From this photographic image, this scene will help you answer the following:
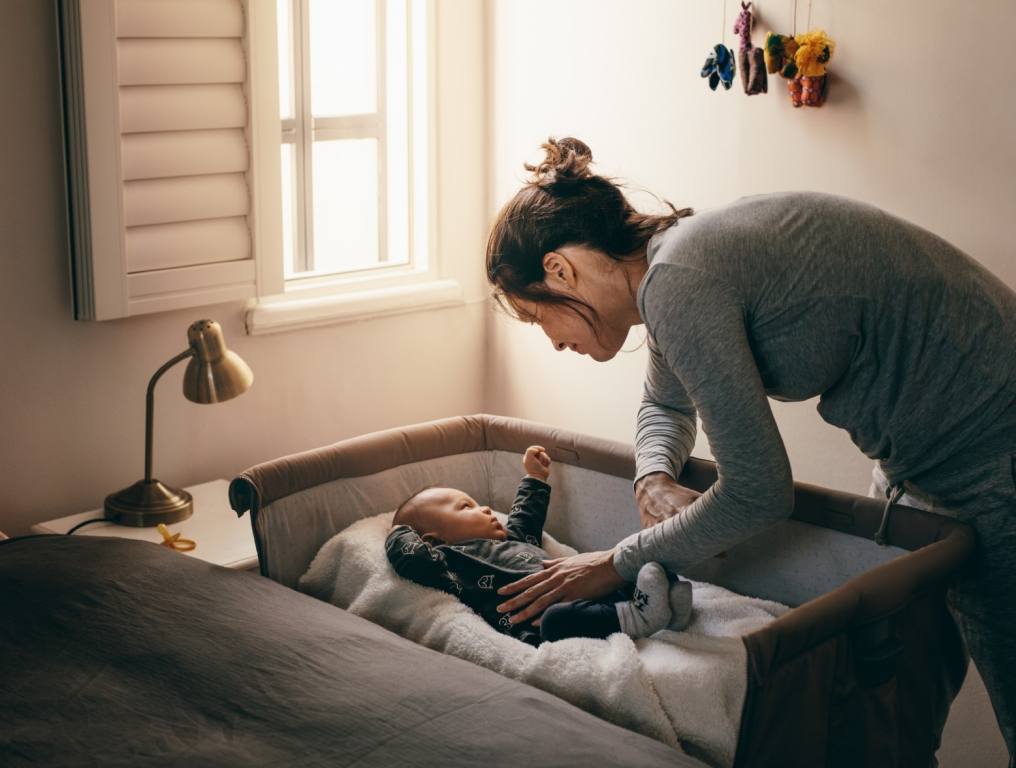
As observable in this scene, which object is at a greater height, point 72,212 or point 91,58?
point 91,58

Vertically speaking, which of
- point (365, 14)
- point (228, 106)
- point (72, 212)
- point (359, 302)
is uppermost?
point (365, 14)

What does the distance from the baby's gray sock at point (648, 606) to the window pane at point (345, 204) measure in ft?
4.84

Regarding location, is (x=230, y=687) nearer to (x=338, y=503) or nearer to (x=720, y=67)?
(x=338, y=503)

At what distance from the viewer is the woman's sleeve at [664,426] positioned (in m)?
1.80

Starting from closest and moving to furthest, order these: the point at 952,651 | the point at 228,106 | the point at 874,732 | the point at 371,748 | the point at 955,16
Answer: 1. the point at 371,748
2. the point at 874,732
3. the point at 952,651
4. the point at 955,16
5. the point at 228,106

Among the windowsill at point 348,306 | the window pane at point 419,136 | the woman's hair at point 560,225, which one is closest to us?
the woman's hair at point 560,225

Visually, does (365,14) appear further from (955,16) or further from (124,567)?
(124,567)

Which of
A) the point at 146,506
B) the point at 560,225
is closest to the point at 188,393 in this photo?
the point at 146,506

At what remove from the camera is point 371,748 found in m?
1.24

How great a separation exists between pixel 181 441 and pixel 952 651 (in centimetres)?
157

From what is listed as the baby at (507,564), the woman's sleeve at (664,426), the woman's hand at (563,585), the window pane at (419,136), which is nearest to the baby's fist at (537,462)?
the baby at (507,564)

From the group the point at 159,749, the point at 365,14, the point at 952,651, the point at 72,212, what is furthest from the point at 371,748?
the point at 365,14

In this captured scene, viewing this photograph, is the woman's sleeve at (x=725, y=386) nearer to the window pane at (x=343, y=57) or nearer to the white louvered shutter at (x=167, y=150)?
the white louvered shutter at (x=167, y=150)

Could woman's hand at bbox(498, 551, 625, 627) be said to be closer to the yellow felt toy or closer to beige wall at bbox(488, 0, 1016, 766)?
beige wall at bbox(488, 0, 1016, 766)
